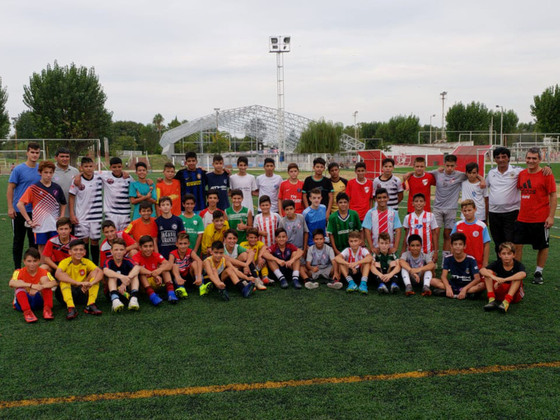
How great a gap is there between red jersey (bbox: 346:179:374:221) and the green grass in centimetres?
182

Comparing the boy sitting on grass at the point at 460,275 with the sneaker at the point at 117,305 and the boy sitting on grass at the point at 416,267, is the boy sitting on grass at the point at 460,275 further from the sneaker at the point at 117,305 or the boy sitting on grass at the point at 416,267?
the sneaker at the point at 117,305

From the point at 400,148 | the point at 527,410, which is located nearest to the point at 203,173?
the point at 527,410

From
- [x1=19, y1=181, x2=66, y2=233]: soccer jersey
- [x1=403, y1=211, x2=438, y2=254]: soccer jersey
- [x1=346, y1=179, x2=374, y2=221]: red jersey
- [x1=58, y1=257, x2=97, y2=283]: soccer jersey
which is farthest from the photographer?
[x1=346, y1=179, x2=374, y2=221]: red jersey

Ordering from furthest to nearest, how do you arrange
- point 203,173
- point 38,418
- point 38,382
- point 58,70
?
point 58,70, point 203,173, point 38,382, point 38,418

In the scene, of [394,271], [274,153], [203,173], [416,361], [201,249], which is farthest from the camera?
[274,153]

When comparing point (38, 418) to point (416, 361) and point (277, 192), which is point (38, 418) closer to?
point (416, 361)

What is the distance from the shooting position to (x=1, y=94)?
36.8 m

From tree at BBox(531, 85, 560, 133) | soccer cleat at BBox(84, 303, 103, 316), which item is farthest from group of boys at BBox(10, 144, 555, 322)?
tree at BBox(531, 85, 560, 133)

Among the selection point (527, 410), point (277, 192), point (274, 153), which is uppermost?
point (274, 153)

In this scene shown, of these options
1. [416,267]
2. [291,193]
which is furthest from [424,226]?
[291,193]

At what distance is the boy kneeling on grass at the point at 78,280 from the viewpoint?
507 centimetres

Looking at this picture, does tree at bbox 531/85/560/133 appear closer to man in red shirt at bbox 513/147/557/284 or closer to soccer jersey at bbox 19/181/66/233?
→ man in red shirt at bbox 513/147/557/284

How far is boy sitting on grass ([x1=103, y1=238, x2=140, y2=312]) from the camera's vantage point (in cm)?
520

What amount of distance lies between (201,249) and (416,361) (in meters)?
3.58
